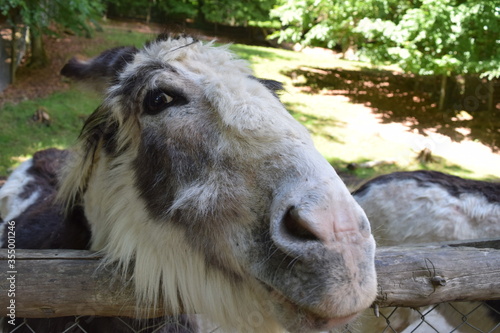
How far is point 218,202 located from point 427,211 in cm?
298

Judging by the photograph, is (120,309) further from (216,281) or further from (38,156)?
(38,156)

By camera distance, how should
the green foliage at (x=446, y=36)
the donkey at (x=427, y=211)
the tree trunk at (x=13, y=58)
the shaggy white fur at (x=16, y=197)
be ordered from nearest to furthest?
1. the shaggy white fur at (x=16, y=197)
2. the donkey at (x=427, y=211)
3. the green foliage at (x=446, y=36)
4. the tree trunk at (x=13, y=58)

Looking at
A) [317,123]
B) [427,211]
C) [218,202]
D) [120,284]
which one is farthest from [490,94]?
[120,284]

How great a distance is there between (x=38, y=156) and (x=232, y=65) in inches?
106

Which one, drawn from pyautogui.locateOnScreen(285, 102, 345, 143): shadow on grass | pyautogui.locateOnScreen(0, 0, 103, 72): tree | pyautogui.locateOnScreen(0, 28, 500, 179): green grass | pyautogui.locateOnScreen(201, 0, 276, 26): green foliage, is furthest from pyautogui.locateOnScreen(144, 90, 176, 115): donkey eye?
pyautogui.locateOnScreen(201, 0, 276, 26): green foliage

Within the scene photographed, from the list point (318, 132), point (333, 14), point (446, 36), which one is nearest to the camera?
point (446, 36)

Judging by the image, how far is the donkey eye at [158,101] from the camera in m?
1.77

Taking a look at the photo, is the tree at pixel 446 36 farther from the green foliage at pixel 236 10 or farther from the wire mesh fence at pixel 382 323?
the green foliage at pixel 236 10

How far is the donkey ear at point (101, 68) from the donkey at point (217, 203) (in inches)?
4.7

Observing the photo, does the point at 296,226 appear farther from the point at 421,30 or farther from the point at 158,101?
the point at 421,30

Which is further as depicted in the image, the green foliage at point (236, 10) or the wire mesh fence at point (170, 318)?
the green foliage at point (236, 10)

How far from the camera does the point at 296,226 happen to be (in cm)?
131

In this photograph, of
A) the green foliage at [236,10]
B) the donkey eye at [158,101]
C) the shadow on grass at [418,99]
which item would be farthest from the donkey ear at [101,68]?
the green foliage at [236,10]

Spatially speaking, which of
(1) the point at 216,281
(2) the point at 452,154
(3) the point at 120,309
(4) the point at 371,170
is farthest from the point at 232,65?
(2) the point at 452,154
